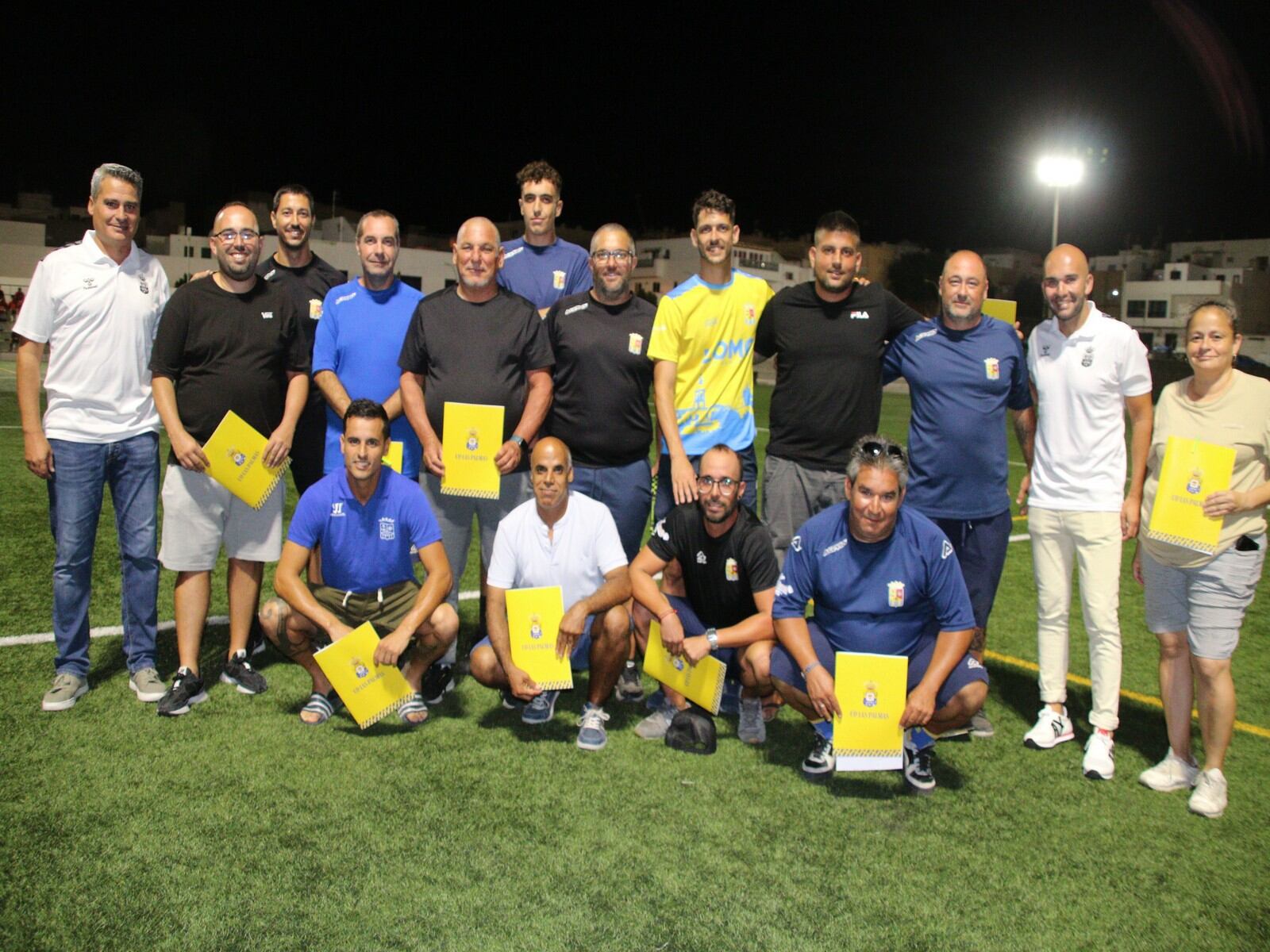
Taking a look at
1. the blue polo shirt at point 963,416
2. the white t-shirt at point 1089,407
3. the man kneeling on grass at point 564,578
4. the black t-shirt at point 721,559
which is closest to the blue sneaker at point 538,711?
the man kneeling on grass at point 564,578

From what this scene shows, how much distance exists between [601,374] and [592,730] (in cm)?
178

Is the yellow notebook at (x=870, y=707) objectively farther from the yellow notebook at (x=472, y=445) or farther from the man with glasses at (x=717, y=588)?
the yellow notebook at (x=472, y=445)

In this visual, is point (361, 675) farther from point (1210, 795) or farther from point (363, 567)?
point (1210, 795)

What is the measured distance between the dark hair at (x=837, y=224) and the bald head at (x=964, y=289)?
495mm

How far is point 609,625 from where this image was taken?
4.70 m

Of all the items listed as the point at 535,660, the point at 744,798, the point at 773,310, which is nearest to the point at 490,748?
the point at 535,660

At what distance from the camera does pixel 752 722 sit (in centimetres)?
477

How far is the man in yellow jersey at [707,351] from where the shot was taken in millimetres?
5141

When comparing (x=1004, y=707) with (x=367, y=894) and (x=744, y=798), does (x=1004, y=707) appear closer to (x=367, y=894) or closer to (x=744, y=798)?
(x=744, y=798)

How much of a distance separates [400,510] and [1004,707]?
3.25 metres

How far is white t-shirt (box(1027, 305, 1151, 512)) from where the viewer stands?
4570mm

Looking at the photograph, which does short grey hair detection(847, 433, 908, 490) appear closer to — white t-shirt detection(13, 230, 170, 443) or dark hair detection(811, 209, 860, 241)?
dark hair detection(811, 209, 860, 241)

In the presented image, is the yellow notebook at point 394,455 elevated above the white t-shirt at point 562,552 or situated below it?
above

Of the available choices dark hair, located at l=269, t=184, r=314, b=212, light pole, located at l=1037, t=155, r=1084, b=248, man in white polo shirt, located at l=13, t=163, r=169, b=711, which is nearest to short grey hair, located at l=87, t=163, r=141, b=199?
man in white polo shirt, located at l=13, t=163, r=169, b=711
